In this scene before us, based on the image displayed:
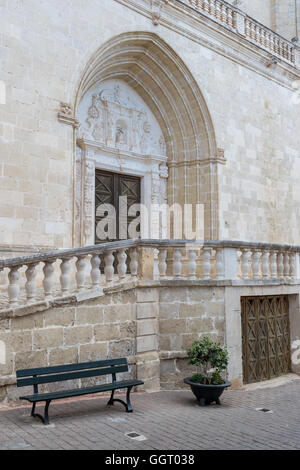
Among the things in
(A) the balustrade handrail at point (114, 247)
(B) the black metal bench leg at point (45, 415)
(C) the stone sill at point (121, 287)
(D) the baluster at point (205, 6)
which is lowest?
(B) the black metal bench leg at point (45, 415)

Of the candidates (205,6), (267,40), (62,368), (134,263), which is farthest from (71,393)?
(267,40)

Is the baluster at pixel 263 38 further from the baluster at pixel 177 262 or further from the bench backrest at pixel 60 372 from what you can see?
the bench backrest at pixel 60 372

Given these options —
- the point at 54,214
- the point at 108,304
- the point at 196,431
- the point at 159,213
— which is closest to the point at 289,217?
the point at 159,213

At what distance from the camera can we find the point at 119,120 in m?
11.8

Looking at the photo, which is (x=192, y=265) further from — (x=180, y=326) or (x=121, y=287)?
(x=121, y=287)

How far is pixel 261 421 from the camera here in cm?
588

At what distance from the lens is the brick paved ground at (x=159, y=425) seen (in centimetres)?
→ 472

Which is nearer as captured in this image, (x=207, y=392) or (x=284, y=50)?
(x=207, y=392)

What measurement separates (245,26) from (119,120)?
16.5 feet

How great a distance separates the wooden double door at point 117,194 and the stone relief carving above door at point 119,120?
75 cm

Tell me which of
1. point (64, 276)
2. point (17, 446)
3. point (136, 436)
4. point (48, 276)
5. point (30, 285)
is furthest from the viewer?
point (64, 276)

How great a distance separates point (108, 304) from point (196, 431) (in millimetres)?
2302

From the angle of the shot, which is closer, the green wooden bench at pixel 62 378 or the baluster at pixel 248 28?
the green wooden bench at pixel 62 378

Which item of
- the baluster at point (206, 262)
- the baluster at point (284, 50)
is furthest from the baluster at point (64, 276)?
the baluster at point (284, 50)
